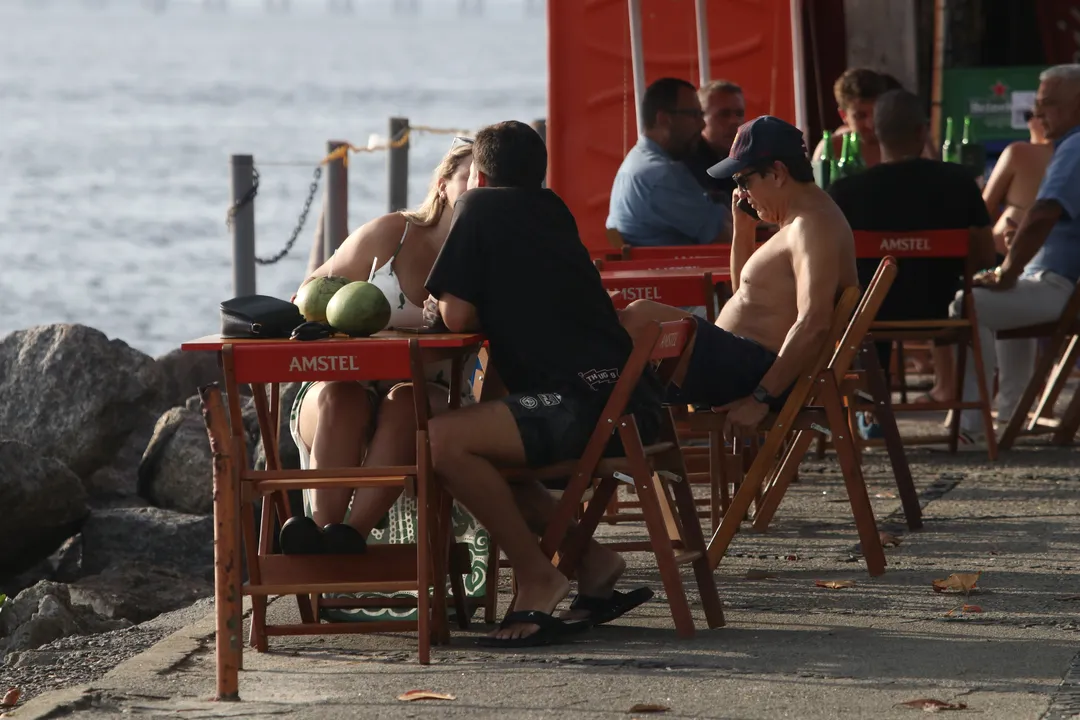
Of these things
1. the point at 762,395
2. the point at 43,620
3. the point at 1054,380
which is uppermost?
the point at 762,395

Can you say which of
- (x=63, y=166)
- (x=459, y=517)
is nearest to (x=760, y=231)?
(x=459, y=517)

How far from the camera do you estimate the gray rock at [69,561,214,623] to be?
7.25 m

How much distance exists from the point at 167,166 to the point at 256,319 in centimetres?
Result: 4408

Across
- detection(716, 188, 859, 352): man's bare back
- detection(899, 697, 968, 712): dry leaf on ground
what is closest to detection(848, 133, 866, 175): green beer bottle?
detection(716, 188, 859, 352): man's bare back

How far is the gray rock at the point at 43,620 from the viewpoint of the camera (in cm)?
659

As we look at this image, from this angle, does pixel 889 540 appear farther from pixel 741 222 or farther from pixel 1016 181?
pixel 1016 181

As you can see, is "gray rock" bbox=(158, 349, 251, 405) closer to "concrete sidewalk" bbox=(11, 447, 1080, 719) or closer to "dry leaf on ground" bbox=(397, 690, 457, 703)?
"concrete sidewalk" bbox=(11, 447, 1080, 719)

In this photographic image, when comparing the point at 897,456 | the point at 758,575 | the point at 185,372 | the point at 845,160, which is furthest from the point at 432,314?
the point at 185,372

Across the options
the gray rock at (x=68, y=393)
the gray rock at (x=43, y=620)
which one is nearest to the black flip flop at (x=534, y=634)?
the gray rock at (x=43, y=620)

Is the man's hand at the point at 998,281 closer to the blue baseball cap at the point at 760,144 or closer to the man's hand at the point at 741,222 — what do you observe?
the man's hand at the point at 741,222

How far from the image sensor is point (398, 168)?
43.9 ft

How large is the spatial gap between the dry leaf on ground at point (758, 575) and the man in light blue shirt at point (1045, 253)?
109 inches

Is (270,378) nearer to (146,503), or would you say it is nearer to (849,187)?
(849,187)

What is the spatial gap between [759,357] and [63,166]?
4499 centimetres
